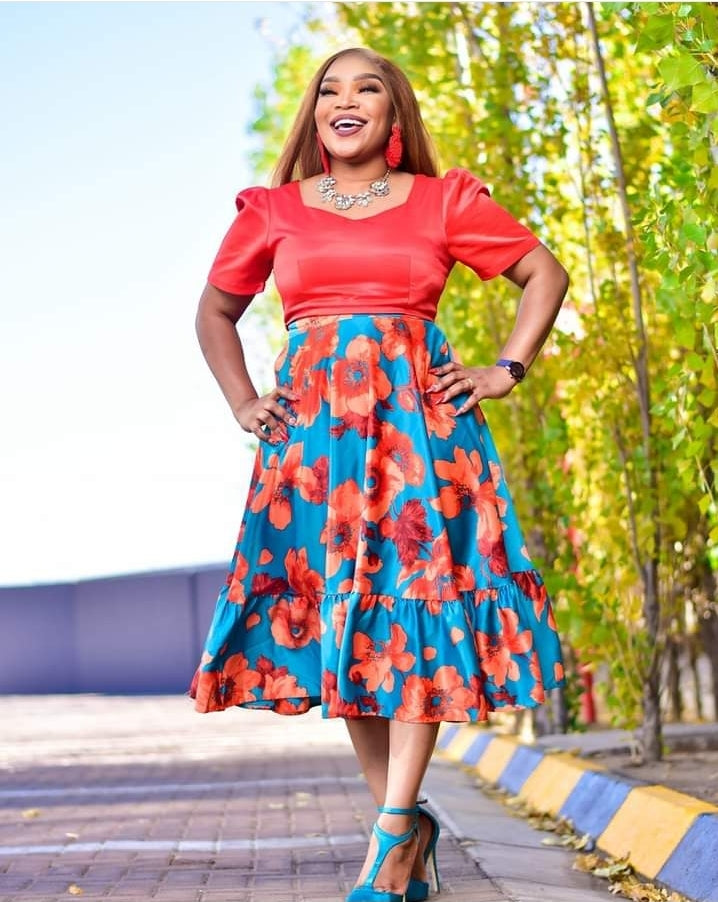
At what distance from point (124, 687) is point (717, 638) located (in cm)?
1357

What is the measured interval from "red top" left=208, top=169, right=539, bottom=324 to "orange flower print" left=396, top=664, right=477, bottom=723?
89cm

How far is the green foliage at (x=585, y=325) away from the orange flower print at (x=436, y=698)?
1.53m

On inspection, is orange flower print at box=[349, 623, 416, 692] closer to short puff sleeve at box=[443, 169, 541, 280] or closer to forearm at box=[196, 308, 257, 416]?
forearm at box=[196, 308, 257, 416]

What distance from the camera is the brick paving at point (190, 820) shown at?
14.1 feet

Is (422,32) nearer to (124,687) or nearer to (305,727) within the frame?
(305,727)

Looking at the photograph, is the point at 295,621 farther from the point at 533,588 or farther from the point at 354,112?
the point at 354,112

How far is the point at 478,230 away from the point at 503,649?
104 centimetres

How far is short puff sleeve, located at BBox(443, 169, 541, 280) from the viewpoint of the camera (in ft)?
13.1

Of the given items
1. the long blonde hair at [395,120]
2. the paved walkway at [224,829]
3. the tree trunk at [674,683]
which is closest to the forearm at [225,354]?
the long blonde hair at [395,120]

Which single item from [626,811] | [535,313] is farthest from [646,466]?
[535,313]

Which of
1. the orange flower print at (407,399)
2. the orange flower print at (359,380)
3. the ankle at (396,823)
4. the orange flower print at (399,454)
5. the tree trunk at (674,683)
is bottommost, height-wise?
the tree trunk at (674,683)

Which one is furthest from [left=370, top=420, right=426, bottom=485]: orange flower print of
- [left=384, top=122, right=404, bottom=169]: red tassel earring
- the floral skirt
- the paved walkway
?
the paved walkway

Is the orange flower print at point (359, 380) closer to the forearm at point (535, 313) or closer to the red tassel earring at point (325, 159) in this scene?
the forearm at point (535, 313)

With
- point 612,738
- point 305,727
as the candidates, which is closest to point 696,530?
point 612,738
